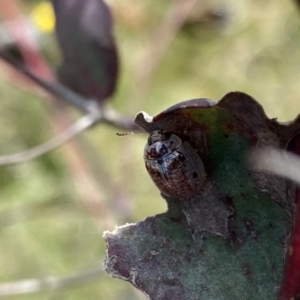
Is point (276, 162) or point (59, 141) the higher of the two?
point (59, 141)

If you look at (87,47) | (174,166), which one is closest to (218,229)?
(174,166)

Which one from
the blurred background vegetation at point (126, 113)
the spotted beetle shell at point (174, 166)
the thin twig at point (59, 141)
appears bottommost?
the spotted beetle shell at point (174, 166)

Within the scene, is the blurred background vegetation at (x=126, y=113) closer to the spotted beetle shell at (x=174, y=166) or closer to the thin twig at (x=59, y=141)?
the thin twig at (x=59, y=141)

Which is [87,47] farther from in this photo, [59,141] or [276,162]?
[276,162]

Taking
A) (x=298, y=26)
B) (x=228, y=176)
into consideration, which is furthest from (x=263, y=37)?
(x=228, y=176)

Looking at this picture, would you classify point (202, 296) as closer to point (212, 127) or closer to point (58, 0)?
point (212, 127)

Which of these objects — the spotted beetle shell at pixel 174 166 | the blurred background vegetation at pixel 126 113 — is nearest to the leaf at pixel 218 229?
the spotted beetle shell at pixel 174 166

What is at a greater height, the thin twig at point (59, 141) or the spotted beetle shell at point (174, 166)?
the thin twig at point (59, 141)
